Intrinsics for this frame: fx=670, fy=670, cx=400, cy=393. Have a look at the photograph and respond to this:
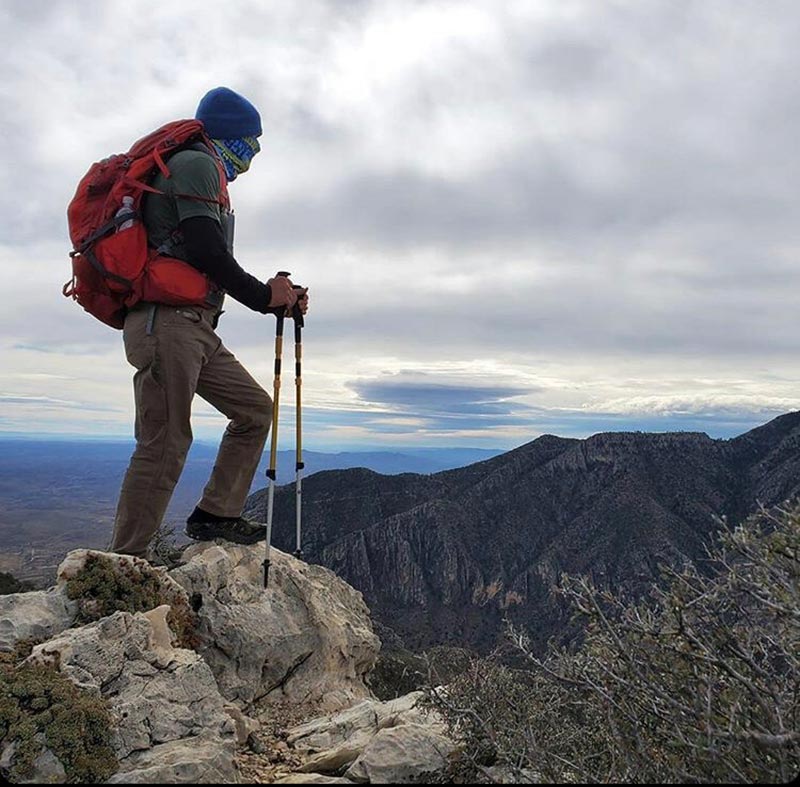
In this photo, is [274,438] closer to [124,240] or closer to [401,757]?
[124,240]

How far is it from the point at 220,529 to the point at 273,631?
139cm

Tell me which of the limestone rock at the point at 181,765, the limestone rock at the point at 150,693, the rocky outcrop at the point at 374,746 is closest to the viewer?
the limestone rock at the point at 181,765

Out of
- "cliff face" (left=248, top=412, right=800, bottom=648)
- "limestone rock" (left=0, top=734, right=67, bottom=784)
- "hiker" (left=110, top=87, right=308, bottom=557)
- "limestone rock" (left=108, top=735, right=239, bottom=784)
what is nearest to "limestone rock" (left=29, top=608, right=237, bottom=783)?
"limestone rock" (left=108, top=735, right=239, bottom=784)

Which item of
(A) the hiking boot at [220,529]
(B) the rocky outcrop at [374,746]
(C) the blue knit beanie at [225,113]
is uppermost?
(C) the blue knit beanie at [225,113]

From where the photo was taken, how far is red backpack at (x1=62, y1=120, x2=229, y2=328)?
609 centimetres

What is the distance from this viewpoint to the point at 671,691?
4016 millimetres

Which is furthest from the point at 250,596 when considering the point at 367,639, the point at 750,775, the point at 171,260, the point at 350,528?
the point at 350,528

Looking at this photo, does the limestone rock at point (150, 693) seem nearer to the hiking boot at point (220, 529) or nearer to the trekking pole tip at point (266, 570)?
the trekking pole tip at point (266, 570)

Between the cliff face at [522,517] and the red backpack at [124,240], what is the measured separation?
3098 inches

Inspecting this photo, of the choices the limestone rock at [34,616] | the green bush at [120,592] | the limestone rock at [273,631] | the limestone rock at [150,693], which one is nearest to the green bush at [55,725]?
the limestone rock at [150,693]

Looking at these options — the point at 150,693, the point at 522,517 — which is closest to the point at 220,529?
the point at 150,693

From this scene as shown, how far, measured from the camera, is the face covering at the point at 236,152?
680 centimetres

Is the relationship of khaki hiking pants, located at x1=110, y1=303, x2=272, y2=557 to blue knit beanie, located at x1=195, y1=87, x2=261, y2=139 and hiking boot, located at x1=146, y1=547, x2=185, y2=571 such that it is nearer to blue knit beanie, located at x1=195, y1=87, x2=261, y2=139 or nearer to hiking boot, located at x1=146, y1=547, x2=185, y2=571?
hiking boot, located at x1=146, y1=547, x2=185, y2=571

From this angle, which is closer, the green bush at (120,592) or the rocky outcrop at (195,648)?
the rocky outcrop at (195,648)
